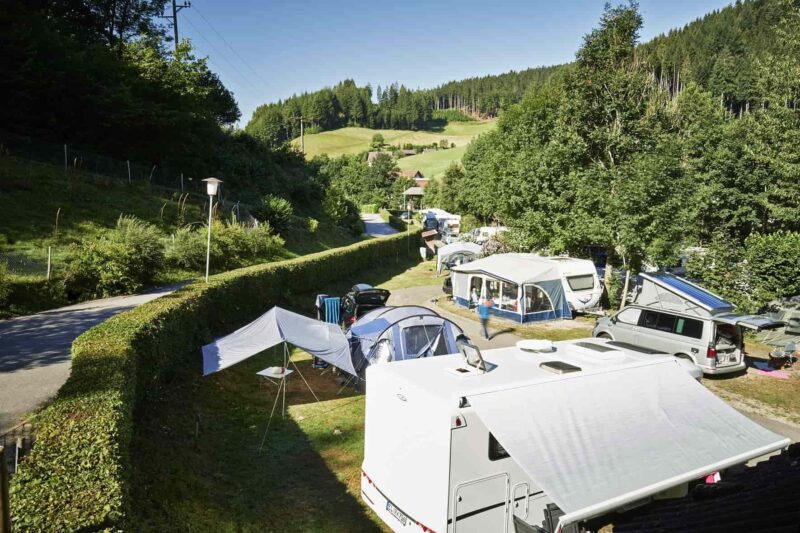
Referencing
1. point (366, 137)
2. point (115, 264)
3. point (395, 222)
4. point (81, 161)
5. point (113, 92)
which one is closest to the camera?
point (115, 264)

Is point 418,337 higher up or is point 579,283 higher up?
point 418,337

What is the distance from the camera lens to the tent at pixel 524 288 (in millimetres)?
18984

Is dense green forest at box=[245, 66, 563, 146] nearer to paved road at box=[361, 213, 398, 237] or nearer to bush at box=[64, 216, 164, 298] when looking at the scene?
paved road at box=[361, 213, 398, 237]

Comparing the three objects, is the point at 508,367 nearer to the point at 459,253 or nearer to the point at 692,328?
the point at 692,328

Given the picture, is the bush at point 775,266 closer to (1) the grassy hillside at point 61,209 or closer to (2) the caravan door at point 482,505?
(2) the caravan door at point 482,505

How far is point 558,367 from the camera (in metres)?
6.34

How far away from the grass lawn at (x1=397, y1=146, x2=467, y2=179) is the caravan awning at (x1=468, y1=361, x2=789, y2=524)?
3885 inches

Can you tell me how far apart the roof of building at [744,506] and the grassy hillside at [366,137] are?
405 ft

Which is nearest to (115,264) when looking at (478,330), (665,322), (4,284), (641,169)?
(4,284)

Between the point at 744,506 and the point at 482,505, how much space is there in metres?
2.67

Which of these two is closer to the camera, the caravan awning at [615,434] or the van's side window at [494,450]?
the caravan awning at [615,434]

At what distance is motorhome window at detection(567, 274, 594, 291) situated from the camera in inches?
790

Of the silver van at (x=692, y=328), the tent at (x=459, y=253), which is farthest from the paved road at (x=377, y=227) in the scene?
the silver van at (x=692, y=328)

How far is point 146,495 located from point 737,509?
6505 mm
